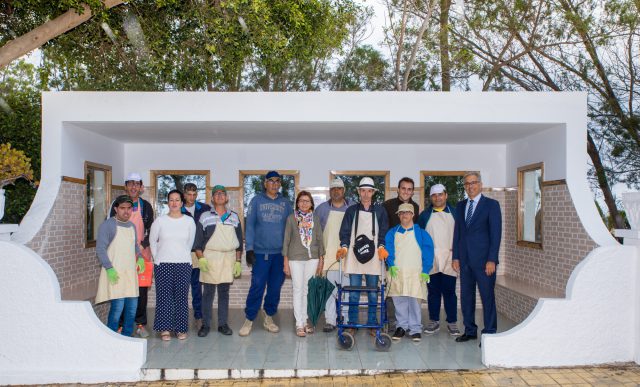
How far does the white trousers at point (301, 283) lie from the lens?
20.2 feet

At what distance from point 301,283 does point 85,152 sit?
304 centimetres

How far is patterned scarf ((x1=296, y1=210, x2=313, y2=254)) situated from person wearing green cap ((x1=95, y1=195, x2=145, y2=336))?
1.62 metres

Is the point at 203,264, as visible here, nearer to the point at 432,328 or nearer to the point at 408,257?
the point at 408,257

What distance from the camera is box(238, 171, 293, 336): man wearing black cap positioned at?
6.23m

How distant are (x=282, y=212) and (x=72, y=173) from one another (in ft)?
8.08

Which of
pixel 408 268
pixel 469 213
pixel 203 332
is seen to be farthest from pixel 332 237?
pixel 203 332

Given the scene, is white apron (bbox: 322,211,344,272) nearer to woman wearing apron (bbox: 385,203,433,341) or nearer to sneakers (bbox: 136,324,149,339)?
woman wearing apron (bbox: 385,203,433,341)

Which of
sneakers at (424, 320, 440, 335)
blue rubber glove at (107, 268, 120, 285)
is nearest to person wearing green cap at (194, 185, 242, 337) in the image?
blue rubber glove at (107, 268, 120, 285)

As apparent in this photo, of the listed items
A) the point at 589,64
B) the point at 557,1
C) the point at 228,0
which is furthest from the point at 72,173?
the point at 557,1

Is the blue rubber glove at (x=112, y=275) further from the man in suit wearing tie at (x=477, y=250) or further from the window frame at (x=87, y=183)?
the man in suit wearing tie at (x=477, y=250)

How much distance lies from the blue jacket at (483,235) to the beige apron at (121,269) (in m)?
3.27

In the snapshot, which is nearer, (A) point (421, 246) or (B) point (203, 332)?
(A) point (421, 246)

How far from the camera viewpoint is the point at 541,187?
711 centimetres

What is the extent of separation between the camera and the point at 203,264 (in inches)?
239
